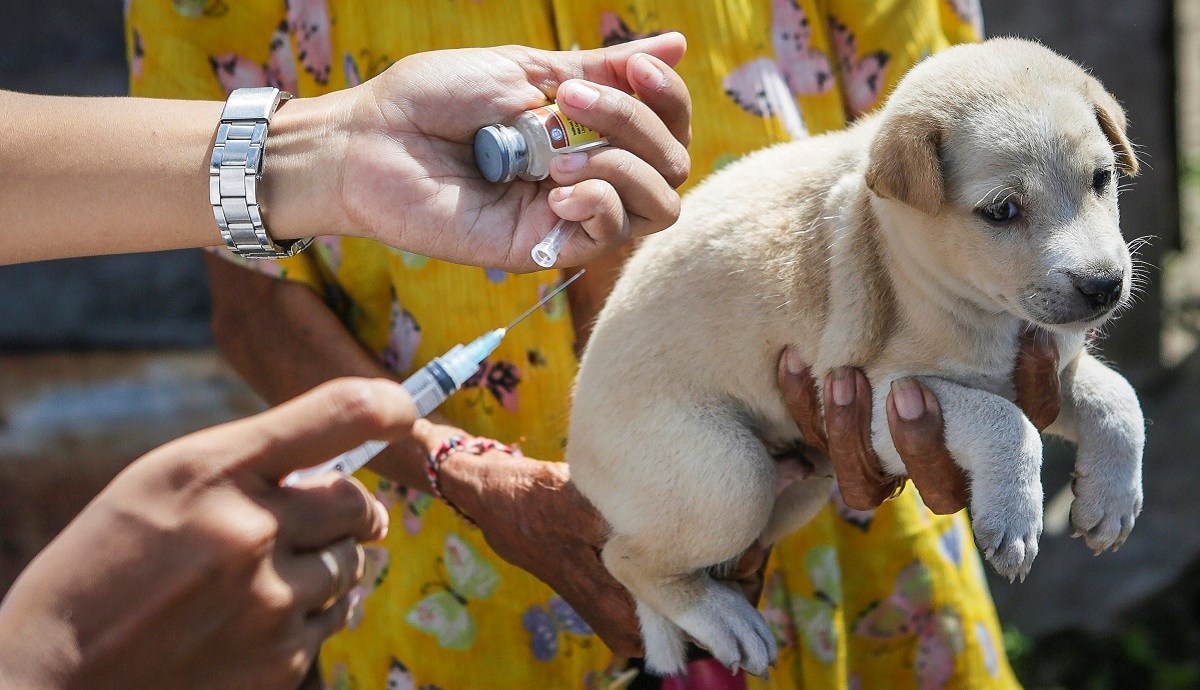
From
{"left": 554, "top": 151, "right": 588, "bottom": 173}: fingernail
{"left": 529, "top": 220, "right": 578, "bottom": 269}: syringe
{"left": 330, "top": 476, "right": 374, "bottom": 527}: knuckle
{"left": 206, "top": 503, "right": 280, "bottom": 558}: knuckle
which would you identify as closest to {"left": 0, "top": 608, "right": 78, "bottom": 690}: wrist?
{"left": 206, "top": 503, "right": 280, "bottom": 558}: knuckle

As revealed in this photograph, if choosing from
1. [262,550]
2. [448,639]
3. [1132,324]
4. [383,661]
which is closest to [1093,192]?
[262,550]

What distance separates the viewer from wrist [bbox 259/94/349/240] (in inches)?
86.6

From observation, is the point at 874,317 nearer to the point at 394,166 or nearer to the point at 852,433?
the point at 852,433

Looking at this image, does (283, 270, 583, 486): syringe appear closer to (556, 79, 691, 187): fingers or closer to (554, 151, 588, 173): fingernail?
(554, 151, 588, 173): fingernail

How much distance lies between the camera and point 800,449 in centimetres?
277

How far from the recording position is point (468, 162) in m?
2.29

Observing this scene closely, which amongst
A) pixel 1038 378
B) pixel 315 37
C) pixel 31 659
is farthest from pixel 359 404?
pixel 315 37

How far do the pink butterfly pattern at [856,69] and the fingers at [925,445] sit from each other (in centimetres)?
95

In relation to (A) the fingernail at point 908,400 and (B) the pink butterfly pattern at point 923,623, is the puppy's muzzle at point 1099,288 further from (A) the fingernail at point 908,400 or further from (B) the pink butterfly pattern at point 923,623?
(B) the pink butterfly pattern at point 923,623

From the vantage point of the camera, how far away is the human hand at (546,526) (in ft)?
8.89

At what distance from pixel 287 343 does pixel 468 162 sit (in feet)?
3.39

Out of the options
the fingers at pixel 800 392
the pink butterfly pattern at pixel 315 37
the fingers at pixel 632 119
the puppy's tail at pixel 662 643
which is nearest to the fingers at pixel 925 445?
the fingers at pixel 800 392

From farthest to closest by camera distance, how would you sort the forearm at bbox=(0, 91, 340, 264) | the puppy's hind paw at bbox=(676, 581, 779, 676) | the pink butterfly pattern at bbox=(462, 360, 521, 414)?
the pink butterfly pattern at bbox=(462, 360, 521, 414) < the puppy's hind paw at bbox=(676, 581, 779, 676) < the forearm at bbox=(0, 91, 340, 264)

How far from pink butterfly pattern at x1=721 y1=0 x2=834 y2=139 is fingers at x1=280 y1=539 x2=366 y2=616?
5.18 feet
